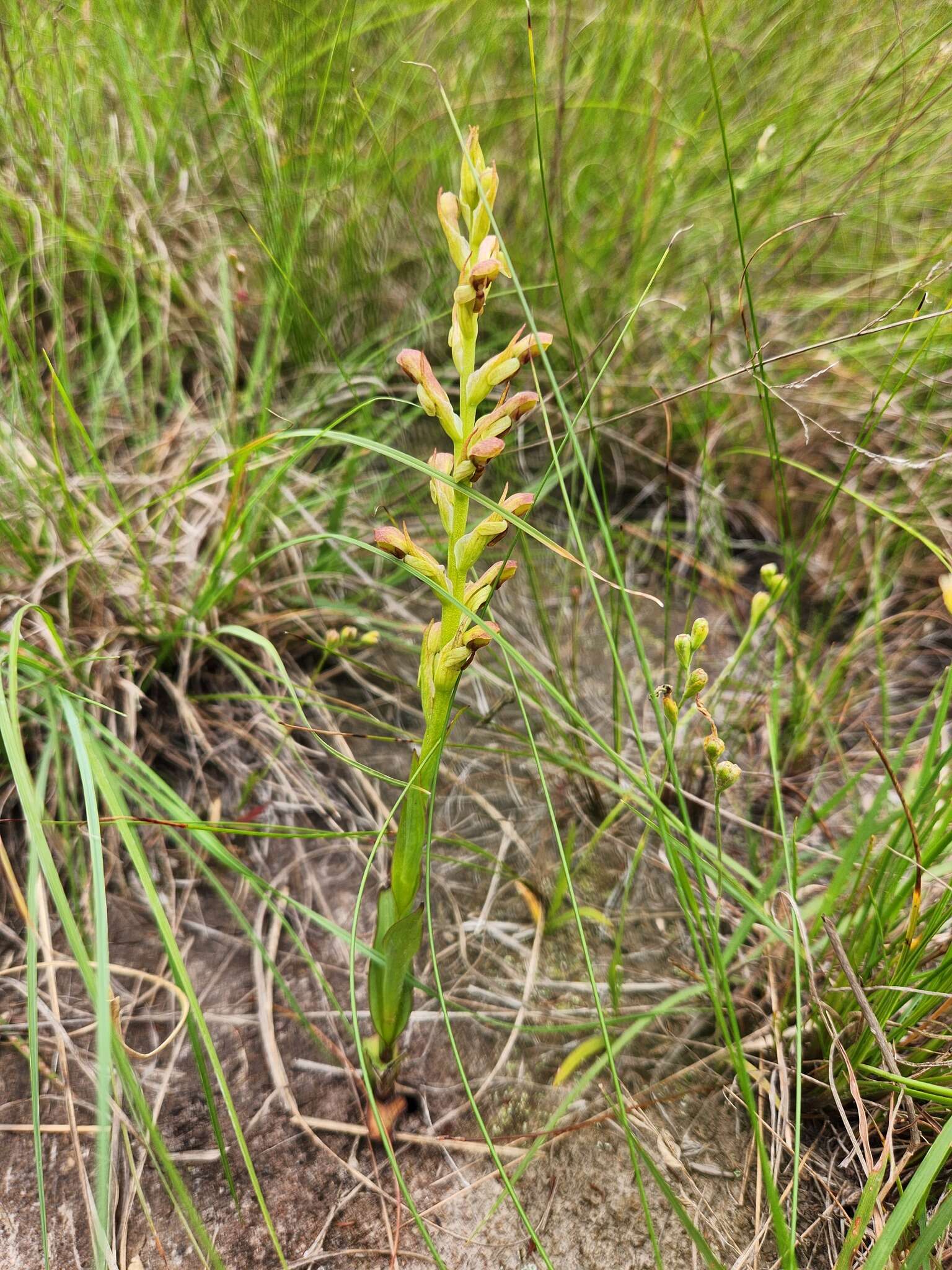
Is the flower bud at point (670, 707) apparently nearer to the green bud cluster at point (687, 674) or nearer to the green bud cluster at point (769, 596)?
the green bud cluster at point (687, 674)

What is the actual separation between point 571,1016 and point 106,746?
0.80m

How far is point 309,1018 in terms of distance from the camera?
1115 mm

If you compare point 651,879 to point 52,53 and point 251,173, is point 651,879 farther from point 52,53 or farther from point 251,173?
point 52,53

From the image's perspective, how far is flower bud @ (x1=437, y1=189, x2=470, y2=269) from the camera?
2.61ft

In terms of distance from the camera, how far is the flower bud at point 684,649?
3.20 feet

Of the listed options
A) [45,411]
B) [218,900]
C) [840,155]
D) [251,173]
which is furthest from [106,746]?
[840,155]

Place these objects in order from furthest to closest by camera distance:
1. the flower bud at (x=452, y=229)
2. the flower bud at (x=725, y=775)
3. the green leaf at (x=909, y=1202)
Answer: the flower bud at (x=725, y=775), the flower bud at (x=452, y=229), the green leaf at (x=909, y=1202)

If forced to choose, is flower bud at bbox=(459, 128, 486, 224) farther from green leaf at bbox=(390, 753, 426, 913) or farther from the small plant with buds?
green leaf at bbox=(390, 753, 426, 913)

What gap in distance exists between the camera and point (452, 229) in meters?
0.81

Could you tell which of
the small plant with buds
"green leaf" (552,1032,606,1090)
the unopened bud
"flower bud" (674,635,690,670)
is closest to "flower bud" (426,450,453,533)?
the small plant with buds

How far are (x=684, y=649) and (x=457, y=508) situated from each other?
375mm

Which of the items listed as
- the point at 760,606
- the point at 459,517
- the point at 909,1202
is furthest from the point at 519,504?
the point at 909,1202

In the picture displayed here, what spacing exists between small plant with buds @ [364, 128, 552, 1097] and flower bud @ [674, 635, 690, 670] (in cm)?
26

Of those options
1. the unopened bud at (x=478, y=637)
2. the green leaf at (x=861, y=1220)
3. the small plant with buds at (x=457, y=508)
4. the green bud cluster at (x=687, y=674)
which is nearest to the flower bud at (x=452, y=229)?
the small plant with buds at (x=457, y=508)
